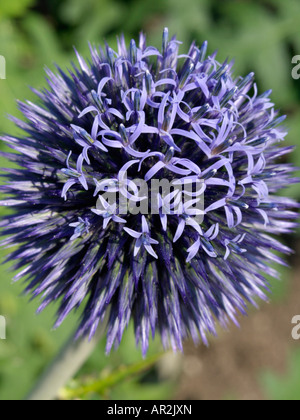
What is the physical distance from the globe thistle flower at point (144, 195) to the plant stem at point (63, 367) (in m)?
0.06

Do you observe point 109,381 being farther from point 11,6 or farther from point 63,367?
Answer: point 11,6

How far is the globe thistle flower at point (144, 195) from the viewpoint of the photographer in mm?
1353

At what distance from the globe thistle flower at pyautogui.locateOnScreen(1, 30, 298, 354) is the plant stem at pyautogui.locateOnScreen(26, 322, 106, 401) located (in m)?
0.06

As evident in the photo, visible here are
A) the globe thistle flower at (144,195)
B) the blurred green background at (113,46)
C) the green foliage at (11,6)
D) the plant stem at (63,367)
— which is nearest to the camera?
the globe thistle flower at (144,195)

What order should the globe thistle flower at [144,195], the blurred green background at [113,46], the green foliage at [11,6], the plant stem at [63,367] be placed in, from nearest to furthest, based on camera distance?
the globe thistle flower at [144,195]
the plant stem at [63,367]
the blurred green background at [113,46]
the green foliage at [11,6]

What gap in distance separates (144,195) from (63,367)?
0.79 m

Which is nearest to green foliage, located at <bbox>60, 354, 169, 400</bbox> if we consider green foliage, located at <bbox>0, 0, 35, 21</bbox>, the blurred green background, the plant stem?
the plant stem

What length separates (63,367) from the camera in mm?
1669

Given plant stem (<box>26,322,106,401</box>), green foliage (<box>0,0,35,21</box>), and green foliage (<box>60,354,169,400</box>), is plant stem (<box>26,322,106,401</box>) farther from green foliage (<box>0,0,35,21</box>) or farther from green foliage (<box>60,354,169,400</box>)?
green foliage (<box>0,0,35,21</box>)

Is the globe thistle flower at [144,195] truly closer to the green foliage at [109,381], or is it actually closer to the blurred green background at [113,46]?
the green foliage at [109,381]

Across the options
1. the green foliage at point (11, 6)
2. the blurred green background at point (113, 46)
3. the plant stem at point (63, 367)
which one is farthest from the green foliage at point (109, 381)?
the green foliage at point (11, 6)

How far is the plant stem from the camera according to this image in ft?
5.30
